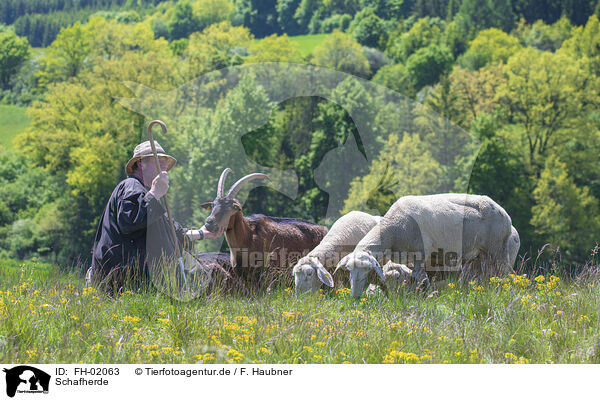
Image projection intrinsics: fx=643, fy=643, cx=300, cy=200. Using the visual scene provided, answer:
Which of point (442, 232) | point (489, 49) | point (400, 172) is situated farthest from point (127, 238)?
point (489, 49)

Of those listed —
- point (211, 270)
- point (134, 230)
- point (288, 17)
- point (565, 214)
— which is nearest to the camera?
point (134, 230)

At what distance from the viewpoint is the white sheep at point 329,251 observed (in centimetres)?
838

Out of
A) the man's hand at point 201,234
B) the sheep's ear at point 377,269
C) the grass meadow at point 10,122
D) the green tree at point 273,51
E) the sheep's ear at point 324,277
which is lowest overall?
the grass meadow at point 10,122

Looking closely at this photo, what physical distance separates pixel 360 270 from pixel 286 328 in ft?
8.66

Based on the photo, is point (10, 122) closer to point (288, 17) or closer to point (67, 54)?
point (67, 54)

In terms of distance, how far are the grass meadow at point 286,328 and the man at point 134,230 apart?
0.43 m

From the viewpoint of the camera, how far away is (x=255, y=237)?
35.1 feet

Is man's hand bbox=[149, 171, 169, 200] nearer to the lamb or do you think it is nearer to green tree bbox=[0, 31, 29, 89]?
the lamb

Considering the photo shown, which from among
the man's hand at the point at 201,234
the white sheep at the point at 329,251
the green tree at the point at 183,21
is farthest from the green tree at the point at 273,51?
the man's hand at the point at 201,234

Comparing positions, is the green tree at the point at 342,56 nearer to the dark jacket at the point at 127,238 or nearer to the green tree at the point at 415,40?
the green tree at the point at 415,40

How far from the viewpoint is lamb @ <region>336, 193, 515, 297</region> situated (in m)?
9.22

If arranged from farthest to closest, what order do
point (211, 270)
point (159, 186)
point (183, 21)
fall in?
point (183, 21), point (211, 270), point (159, 186)
